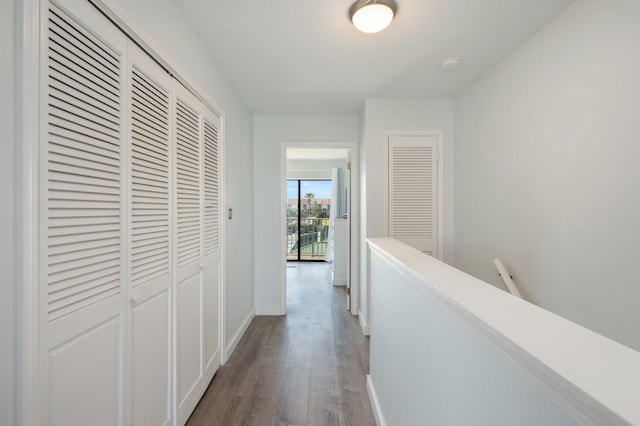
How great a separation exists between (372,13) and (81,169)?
155 cm

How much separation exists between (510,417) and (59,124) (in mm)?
1398

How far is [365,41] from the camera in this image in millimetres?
1974

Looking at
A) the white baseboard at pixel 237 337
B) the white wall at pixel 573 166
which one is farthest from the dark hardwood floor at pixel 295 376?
the white wall at pixel 573 166

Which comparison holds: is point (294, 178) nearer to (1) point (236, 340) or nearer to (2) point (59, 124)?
(1) point (236, 340)

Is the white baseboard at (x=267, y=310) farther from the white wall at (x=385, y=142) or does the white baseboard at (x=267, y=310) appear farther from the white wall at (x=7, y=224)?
the white wall at (x=7, y=224)

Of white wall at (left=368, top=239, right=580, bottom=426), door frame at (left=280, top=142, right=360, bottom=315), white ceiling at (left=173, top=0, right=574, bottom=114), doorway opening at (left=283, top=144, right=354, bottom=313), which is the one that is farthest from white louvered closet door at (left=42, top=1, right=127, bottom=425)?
A: doorway opening at (left=283, top=144, right=354, bottom=313)

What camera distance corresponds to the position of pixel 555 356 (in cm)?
46

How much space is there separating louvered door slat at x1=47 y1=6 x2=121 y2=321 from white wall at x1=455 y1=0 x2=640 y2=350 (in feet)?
7.50

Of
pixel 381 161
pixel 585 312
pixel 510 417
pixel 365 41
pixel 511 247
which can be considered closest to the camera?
pixel 510 417

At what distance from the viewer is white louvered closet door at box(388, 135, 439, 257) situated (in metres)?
3.04

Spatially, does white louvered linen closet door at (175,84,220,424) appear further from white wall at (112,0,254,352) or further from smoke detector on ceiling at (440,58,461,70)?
smoke detector on ceiling at (440,58,461,70)

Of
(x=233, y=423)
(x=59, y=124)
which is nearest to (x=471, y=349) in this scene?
(x=59, y=124)

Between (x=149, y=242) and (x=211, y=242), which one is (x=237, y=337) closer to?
(x=211, y=242)

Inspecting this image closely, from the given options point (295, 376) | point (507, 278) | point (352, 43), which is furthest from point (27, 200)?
point (507, 278)
